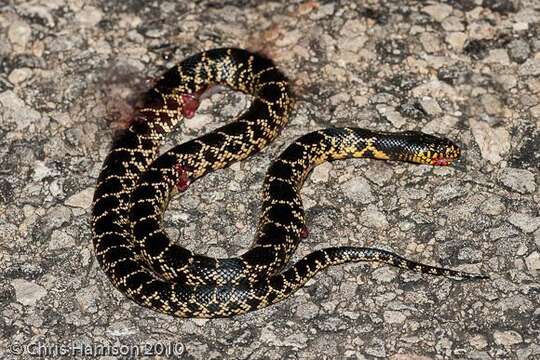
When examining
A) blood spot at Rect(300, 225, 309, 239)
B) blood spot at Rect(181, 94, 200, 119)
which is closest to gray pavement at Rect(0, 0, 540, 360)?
blood spot at Rect(300, 225, 309, 239)

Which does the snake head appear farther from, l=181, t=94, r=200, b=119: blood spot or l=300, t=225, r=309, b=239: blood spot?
l=181, t=94, r=200, b=119: blood spot

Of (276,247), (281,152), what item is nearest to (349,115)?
(281,152)

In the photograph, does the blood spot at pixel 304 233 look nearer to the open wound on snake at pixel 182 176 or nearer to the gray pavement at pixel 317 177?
the gray pavement at pixel 317 177

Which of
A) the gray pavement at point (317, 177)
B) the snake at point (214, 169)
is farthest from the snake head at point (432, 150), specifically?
the gray pavement at point (317, 177)

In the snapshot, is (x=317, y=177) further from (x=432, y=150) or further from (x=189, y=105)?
(x=189, y=105)

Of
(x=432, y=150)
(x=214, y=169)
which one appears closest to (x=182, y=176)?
(x=214, y=169)

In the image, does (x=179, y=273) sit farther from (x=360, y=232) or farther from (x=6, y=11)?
(x=6, y=11)
